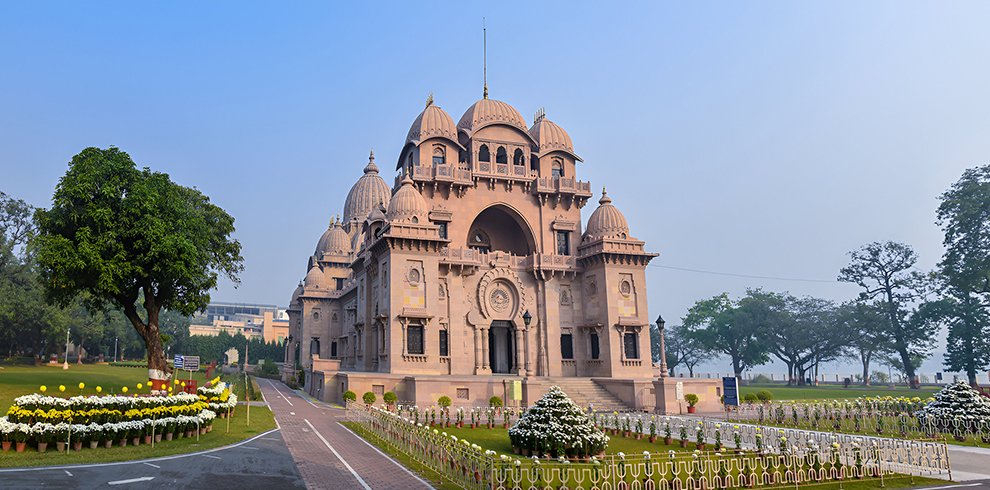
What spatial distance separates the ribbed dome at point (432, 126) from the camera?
46719mm

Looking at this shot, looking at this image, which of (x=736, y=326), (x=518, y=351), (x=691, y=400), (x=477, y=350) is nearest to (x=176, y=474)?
(x=691, y=400)

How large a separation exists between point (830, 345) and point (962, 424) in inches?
2269

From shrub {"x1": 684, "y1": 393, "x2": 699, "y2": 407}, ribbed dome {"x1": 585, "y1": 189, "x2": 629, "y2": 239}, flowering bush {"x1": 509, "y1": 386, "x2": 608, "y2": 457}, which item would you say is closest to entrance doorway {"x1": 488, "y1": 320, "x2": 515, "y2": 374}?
ribbed dome {"x1": 585, "y1": 189, "x2": 629, "y2": 239}

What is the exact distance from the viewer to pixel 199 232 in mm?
34625

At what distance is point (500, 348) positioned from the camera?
1820 inches

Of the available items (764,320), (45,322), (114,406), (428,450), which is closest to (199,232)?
(114,406)

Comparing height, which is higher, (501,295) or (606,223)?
(606,223)

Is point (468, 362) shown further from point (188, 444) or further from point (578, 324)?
point (188, 444)

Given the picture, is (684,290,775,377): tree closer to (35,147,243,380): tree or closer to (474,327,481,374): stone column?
(474,327,481,374): stone column

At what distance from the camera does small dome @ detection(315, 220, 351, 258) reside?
72.6 meters

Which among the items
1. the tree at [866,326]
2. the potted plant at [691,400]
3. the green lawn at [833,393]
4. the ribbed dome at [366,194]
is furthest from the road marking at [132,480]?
the tree at [866,326]

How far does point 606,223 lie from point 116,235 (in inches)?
1197

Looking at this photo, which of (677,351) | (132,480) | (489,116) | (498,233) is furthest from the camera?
(677,351)

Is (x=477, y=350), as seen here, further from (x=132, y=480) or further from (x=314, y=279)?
(x=314, y=279)
